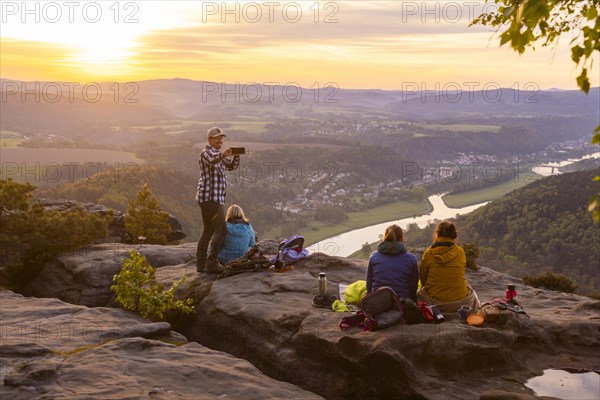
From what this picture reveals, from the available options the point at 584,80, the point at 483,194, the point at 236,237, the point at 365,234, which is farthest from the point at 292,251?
the point at 483,194

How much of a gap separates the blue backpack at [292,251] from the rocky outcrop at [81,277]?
4786mm

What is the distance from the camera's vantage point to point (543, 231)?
231ft

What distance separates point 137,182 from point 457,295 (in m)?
86.1

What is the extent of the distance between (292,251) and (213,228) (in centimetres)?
261

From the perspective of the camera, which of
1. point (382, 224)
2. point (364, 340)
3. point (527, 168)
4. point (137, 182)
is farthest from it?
point (527, 168)

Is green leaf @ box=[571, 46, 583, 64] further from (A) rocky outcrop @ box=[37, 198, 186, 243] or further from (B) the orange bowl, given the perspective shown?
(A) rocky outcrop @ box=[37, 198, 186, 243]

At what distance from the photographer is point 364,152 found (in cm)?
16812

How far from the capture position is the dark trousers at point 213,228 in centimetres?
1245

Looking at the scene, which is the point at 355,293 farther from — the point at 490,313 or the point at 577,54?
the point at 577,54

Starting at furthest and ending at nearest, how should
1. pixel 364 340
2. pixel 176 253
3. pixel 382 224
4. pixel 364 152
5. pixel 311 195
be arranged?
pixel 364 152 < pixel 311 195 < pixel 382 224 < pixel 176 253 < pixel 364 340

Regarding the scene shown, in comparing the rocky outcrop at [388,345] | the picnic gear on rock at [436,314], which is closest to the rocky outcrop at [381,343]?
the rocky outcrop at [388,345]

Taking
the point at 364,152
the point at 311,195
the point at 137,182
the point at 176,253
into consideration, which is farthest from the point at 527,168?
the point at 176,253

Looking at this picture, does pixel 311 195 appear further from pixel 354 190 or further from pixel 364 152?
pixel 364 152

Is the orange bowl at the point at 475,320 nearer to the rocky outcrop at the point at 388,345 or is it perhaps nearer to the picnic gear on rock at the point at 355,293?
the rocky outcrop at the point at 388,345
